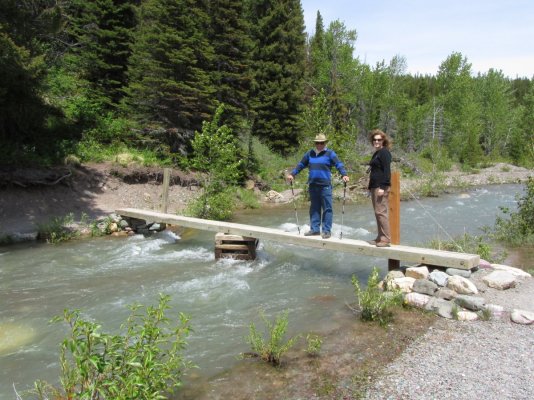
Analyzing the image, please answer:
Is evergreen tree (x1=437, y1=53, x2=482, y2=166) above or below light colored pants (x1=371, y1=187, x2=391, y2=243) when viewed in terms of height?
above

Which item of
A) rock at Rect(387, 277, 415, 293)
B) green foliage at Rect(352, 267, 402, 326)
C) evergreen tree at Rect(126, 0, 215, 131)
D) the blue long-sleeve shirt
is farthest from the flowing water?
evergreen tree at Rect(126, 0, 215, 131)

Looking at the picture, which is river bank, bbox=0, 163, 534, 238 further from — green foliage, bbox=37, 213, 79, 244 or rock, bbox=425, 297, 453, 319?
rock, bbox=425, 297, 453, 319

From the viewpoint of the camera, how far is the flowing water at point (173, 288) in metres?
5.59

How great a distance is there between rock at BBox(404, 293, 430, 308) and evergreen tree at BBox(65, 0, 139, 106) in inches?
703

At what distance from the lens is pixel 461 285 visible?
21.4 ft

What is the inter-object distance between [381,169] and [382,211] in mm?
757

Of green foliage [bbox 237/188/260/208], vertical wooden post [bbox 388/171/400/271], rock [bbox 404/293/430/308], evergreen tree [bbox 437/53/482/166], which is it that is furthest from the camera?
evergreen tree [bbox 437/53/482/166]

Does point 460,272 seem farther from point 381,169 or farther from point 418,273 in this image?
point 381,169

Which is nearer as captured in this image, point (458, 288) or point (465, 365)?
point (465, 365)

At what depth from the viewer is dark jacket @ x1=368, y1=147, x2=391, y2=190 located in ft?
24.4

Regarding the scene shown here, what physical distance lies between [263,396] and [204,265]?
5382mm

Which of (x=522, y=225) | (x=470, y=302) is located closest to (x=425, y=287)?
(x=470, y=302)

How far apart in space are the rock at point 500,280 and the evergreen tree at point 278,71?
73.8 ft

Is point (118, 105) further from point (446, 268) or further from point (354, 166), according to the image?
point (446, 268)
